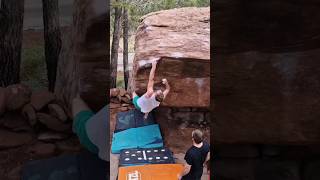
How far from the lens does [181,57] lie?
372 cm

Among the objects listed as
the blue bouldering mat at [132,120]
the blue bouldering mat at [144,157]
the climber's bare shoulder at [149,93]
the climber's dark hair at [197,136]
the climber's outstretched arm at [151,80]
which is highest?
the climber's outstretched arm at [151,80]

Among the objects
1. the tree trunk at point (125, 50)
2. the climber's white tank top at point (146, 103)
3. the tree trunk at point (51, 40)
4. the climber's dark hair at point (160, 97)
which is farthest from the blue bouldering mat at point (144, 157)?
the tree trunk at point (51, 40)

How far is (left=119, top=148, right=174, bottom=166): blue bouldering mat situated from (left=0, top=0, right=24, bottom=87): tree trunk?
4.68 feet

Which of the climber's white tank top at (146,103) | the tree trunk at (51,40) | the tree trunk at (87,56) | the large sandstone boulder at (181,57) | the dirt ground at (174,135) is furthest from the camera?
the large sandstone boulder at (181,57)

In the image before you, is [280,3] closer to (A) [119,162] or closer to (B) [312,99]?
(B) [312,99]

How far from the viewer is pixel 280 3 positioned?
1.96 m

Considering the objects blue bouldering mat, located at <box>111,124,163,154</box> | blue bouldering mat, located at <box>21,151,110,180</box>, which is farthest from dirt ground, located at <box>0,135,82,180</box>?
blue bouldering mat, located at <box>111,124,163,154</box>

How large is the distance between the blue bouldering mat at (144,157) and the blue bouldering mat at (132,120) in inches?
9.6

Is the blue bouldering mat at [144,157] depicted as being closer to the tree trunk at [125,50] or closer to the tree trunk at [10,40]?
the tree trunk at [125,50]

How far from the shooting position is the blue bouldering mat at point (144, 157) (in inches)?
128

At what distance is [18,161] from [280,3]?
1.41m

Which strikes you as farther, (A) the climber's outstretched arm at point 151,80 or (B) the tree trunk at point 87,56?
(A) the climber's outstretched arm at point 151,80

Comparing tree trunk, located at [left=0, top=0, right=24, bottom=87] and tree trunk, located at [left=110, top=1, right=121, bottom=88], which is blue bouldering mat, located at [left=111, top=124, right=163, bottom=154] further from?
tree trunk, located at [left=0, top=0, right=24, bottom=87]

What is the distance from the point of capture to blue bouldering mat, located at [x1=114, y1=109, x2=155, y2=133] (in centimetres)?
354
